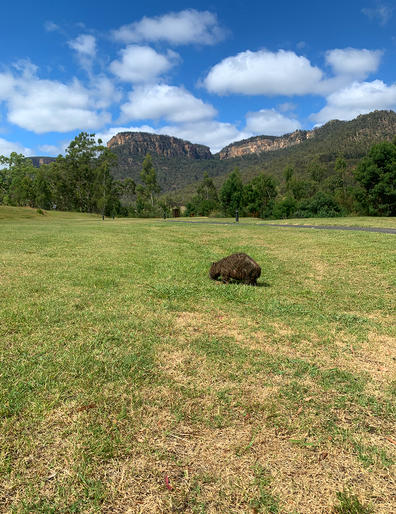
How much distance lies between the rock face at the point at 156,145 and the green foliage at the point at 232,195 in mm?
123645

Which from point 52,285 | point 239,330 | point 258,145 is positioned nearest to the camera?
point 239,330

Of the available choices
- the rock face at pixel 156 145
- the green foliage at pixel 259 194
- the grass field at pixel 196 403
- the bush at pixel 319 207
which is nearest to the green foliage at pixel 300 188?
the green foliage at pixel 259 194

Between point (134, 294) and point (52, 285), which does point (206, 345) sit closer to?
point (134, 294)

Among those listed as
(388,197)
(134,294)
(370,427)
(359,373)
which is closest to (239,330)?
(359,373)

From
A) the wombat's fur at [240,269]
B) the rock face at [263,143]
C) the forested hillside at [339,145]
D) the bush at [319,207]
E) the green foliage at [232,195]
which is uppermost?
the rock face at [263,143]

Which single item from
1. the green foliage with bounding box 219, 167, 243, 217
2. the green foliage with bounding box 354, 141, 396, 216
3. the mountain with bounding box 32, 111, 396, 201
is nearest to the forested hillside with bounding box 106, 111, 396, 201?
the mountain with bounding box 32, 111, 396, 201

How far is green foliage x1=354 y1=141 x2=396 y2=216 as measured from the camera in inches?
1197

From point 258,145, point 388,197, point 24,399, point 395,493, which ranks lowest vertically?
point 395,493

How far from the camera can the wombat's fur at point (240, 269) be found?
19.8 ft

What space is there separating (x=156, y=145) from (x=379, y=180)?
168628 mm

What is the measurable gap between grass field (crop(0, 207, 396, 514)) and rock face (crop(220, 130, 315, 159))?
6611 inches

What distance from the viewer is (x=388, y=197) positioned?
3111cm

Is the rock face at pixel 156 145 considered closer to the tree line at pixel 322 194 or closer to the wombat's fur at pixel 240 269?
the tree line at pixel 322 194

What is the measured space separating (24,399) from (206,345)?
1902 millimetres
